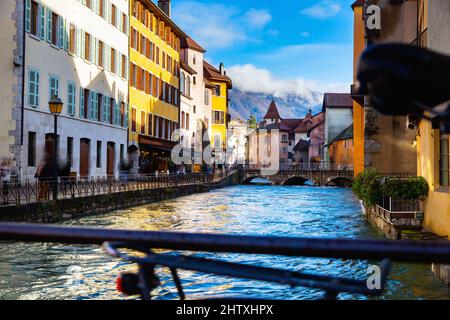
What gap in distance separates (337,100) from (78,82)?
58.5 m

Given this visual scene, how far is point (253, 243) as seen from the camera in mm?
1769

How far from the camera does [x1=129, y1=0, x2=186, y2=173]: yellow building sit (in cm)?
4175

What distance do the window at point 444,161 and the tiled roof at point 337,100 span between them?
6928 centimetres

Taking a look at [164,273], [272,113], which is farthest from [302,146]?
[164,273]

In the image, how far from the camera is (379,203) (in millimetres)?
19297

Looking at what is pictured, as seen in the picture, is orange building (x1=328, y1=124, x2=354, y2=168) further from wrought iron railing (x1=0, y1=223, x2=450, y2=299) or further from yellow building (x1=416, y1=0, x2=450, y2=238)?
wrought iron railing (x1=0, y1=223, x2=450, y2=299)

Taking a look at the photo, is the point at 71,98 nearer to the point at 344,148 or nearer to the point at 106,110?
the point at 106,110

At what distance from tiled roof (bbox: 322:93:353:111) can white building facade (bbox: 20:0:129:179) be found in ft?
159

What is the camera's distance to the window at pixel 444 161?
13.5 m

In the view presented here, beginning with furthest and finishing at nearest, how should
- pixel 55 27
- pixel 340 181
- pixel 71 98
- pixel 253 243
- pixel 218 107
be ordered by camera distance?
1. pixel 218 107
2. pixel 340 181
3. pixel 71 98
4. pixel 55 27
5. pixel 253 243

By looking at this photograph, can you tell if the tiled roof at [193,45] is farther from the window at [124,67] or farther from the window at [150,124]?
the window at [124,67]

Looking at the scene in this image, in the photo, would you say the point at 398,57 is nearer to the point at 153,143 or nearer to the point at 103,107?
the point at 103,107

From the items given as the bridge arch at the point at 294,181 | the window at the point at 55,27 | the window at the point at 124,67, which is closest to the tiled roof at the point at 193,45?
the bridge arch at the point at 294,181
